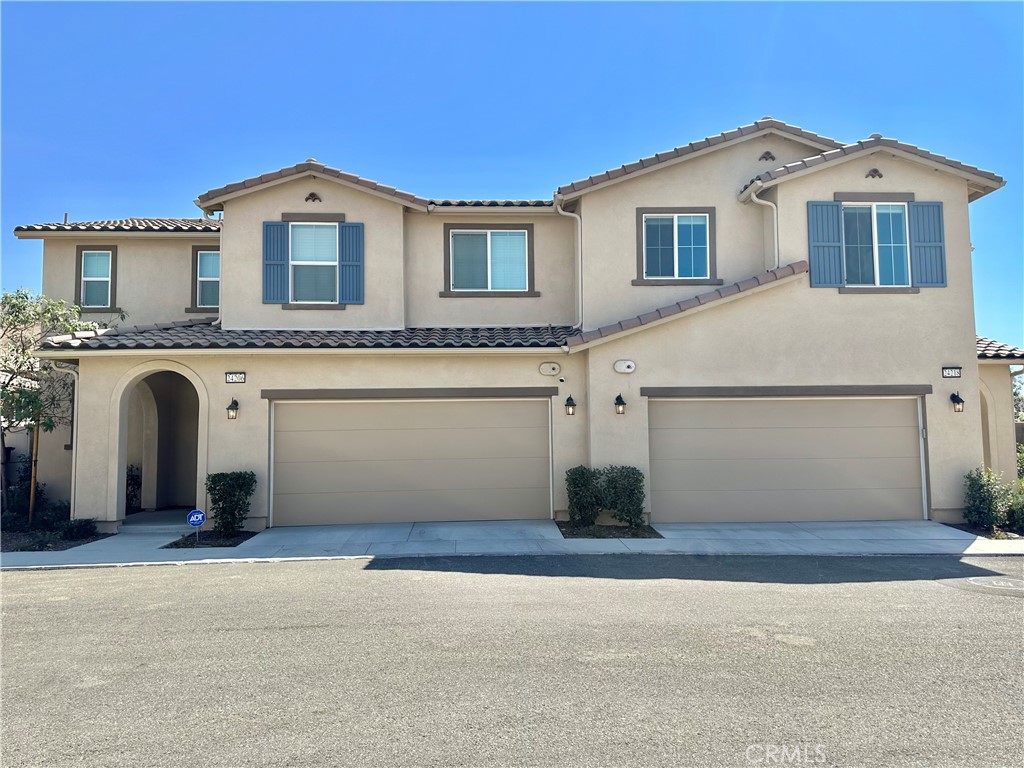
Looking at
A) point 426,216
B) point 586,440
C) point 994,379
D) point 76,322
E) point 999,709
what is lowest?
point 999,709

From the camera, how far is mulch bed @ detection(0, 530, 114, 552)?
10266 mm

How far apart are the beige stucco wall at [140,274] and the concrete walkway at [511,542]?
5.43m

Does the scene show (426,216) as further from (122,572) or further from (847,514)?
(847,514)

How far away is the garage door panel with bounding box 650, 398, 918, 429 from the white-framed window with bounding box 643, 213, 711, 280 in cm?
272

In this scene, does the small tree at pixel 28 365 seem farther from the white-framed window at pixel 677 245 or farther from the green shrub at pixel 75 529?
the white-framed window at pixel 677 245

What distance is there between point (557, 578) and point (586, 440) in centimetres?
431

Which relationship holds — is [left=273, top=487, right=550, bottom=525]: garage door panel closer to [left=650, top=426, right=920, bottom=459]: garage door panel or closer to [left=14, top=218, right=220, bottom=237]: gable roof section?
[left=650, top=426, right=920, bottom=459]: garage door panel

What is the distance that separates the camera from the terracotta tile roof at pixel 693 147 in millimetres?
12625

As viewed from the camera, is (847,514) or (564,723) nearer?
(564,723)

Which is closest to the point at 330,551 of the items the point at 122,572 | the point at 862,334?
the point at 122,572

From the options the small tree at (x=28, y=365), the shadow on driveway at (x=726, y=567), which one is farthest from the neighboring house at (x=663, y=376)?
the shadow on driveway at (x=726, y=567)

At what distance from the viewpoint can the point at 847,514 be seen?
1195cm

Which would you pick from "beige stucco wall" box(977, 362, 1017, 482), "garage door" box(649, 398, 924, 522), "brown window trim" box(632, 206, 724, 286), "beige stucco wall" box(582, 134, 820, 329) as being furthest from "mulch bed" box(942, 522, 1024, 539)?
"brown window trim" box(632, 206, 724, 286)

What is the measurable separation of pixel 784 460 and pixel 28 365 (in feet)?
47.6
